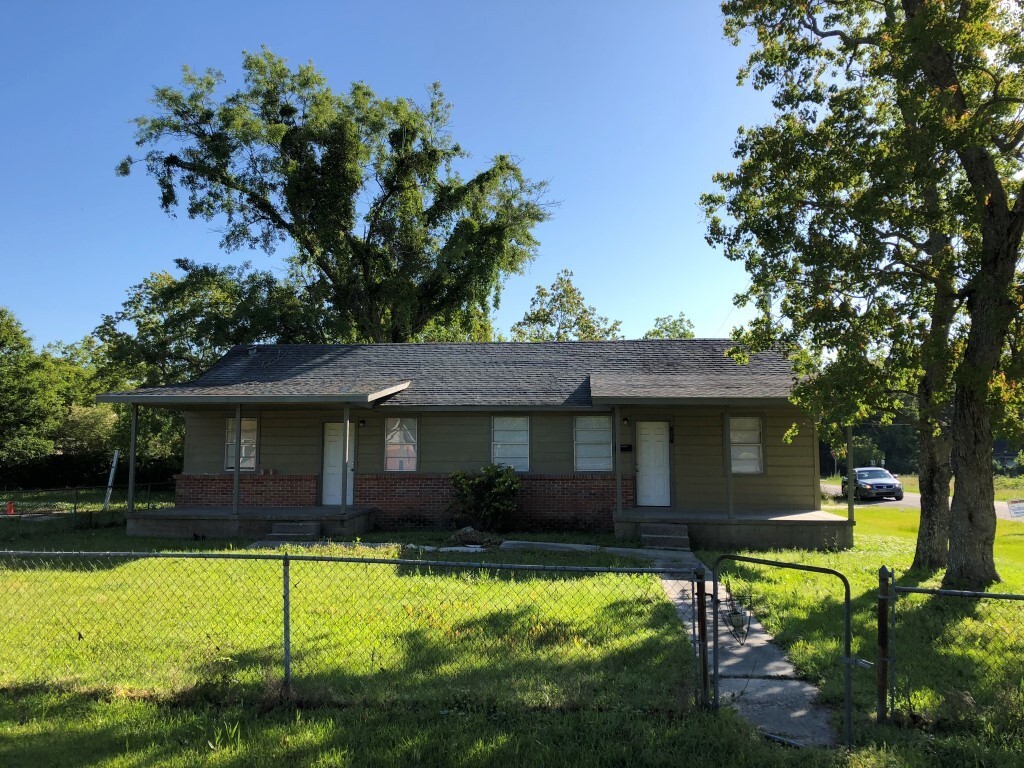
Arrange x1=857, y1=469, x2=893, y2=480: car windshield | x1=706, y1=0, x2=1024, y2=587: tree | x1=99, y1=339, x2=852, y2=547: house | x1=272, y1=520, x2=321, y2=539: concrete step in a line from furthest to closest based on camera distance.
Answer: x1=857, y1=469, x2=893, y2=480: car windshield < x1=99, y1=339, x2=852, y2=547: house < x1=272, y1=520, x2=321, y2=539: concrete step < x1=706, y1=0, x2=1024, y2=587: tree

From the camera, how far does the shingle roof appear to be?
12.9 m

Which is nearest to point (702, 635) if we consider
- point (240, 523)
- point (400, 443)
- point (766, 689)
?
point (766, 689)

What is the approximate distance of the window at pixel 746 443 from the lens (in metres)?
13.8

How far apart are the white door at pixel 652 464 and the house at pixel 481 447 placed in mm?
22

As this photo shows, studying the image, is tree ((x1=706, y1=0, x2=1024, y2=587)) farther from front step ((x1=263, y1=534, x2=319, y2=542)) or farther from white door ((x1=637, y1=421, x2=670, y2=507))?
→ front step ((x1=263, y1=534, x2=319, y2=542))

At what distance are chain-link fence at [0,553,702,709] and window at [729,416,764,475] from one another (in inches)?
218

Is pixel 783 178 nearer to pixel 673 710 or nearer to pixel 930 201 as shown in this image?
pixel 930 201

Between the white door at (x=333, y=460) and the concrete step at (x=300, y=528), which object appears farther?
the white door at (x=333, y=460)

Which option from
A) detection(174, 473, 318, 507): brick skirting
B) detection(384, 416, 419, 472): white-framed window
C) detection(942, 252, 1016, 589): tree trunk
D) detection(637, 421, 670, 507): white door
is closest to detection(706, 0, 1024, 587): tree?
detection(942, 252, 1016, 589): tree trunk

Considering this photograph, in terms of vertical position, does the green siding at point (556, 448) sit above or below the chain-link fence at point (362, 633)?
above

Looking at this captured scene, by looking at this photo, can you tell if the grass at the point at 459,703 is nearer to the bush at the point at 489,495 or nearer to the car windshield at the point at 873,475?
the bush at the point at 489,495

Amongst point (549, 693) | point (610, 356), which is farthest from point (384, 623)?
point (610, 356)

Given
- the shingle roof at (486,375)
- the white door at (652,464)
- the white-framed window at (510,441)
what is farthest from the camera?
the white-framed window at (510,441)

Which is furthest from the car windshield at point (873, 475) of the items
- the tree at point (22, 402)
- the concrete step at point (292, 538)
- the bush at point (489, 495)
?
the tree at point (22, 402)
